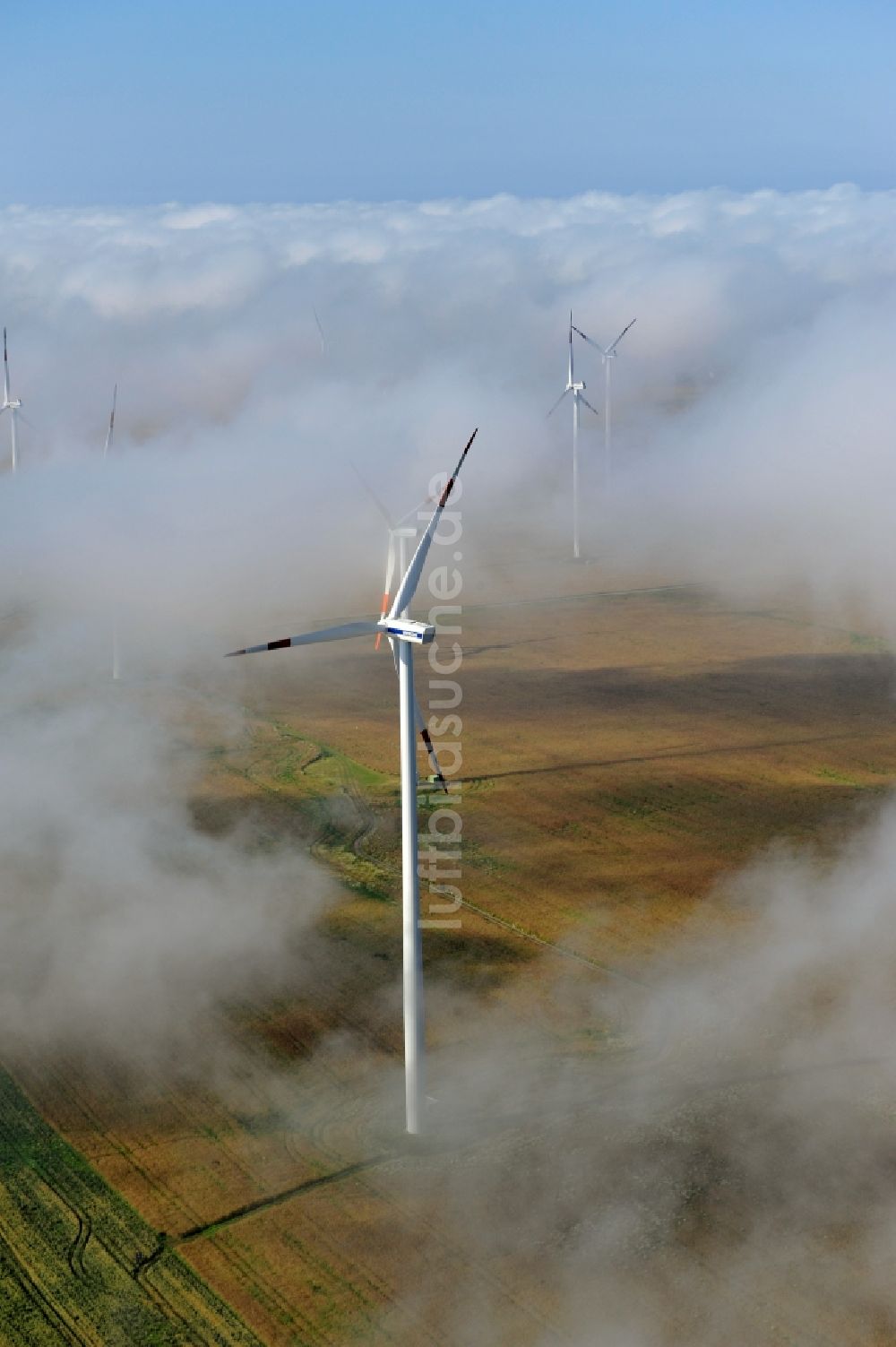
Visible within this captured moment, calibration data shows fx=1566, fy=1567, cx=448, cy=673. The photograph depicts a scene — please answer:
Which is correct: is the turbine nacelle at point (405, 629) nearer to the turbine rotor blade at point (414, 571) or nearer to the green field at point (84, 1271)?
the turbine rotor blade at point (414, 571)

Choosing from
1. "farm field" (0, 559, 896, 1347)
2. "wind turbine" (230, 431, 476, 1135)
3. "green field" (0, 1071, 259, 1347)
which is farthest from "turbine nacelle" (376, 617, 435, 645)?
"green field" (0, 1071, 259, 1347)

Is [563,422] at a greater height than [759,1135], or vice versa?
[563,422]

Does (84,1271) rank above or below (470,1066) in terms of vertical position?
below

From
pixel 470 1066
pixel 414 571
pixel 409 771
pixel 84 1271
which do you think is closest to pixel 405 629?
pixel 414 571

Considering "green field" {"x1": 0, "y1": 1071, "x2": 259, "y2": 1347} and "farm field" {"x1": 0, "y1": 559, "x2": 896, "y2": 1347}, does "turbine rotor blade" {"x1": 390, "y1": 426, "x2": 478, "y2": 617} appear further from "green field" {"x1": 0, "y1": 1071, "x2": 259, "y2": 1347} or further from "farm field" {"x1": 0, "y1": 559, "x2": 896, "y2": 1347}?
"green field" {"x1": 0, "y1": 1071, "x2": 259, "y2": 1347}

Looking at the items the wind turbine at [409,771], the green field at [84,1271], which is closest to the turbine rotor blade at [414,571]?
the wind turbine at [409,771]

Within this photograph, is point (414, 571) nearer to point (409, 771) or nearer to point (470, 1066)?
point (409, 771)

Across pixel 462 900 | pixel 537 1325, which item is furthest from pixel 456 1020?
pixel 537 1325

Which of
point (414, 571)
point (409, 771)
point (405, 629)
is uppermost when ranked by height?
point (414, 571)

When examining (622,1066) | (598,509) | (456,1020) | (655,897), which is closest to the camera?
(622,1066)

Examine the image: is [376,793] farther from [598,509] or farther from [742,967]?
[598,509]
